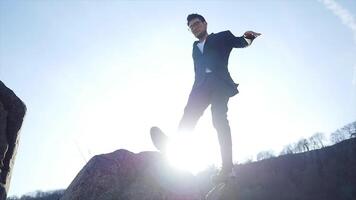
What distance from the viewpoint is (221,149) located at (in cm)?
629

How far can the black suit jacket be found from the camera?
6.57m

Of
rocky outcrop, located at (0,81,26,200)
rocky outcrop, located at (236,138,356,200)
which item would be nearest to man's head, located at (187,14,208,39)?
rocky outcrop, located at (0,81,26,200)

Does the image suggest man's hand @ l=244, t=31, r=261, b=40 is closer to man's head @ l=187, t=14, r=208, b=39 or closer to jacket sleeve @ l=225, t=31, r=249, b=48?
jacket sleeve @ l=225, t=31, r=249, b=48

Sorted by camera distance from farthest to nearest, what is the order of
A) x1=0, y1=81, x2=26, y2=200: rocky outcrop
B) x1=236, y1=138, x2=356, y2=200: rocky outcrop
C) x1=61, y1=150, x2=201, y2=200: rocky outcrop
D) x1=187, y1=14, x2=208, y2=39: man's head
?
x1=236, y1=138, x2=356, y2=200: rocky outcrop
x1=0, y1=81, x2=26, y2=200: rocky outcrop
x1=187, y1=14, x2=208, y2=39: man's head
x1=61, y1=150, x2=201, y2=200: rocky outcrop

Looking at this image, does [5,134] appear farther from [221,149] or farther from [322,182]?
[322,182]

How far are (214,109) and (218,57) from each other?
3.03 ft

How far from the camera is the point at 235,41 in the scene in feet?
22.2

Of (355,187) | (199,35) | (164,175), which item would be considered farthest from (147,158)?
(355,187)

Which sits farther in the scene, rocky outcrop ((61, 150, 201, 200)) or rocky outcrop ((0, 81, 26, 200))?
rocky outcrop ((0, 81, 26, 200))

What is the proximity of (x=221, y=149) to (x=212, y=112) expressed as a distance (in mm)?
617

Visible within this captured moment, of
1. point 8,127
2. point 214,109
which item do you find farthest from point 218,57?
point 8,127

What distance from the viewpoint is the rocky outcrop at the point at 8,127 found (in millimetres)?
8367

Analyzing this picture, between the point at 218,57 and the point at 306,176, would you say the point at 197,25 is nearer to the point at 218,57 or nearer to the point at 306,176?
the point at 218,57

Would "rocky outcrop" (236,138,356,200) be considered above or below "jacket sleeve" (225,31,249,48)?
above
